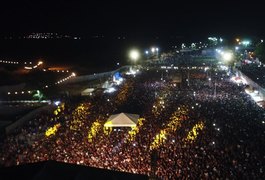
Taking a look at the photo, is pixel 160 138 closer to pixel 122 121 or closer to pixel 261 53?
pixel 122 121

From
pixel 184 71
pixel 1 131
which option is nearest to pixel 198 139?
A: pixel 1 131

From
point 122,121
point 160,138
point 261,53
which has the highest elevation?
point 261,53

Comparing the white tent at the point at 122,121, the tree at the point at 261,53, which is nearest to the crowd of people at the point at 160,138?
the white tent at the point at 122,121

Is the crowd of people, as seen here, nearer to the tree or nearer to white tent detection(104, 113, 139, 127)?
white tent detection(104, 113, 139, 127)

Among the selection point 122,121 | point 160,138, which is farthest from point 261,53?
point 160,138

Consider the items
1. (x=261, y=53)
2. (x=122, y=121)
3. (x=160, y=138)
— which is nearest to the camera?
(x=160, y=138)

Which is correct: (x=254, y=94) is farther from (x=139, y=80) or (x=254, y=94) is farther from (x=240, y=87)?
(x=139, y=80)

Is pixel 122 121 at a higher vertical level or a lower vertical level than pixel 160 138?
higher

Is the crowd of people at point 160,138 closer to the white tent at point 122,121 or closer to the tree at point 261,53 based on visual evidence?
the white tent at point 122,121

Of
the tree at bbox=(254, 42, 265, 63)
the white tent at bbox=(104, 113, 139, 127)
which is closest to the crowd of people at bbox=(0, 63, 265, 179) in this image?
the white tent at bbox=(104, 113, 139, 127)
